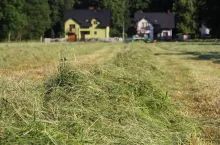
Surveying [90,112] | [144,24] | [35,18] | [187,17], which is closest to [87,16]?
[144,24]

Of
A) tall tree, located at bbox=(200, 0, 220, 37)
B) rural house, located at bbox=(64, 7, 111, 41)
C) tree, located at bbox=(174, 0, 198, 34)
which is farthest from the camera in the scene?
rural house, located at bbox=(64, 7, 111, 41)

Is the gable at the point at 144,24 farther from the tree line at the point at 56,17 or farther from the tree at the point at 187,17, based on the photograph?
the tree at the point at 187,17

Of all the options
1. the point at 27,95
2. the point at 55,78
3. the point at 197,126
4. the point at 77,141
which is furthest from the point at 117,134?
the point at 55,78

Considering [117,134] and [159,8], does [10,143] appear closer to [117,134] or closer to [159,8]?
[117,134]

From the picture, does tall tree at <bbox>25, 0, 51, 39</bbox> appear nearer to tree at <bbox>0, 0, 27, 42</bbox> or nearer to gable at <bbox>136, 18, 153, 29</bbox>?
tree at <bbox>0, 0, 27, 42</bbox>

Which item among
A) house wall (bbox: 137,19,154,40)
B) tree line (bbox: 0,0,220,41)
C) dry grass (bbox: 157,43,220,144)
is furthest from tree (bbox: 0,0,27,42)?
dry grass (bbox: 157,43,220,144)

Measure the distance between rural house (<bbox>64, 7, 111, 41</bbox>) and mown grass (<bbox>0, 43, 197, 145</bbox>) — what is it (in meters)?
82.1

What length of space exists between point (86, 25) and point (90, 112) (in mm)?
85788

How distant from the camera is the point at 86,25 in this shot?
296ft

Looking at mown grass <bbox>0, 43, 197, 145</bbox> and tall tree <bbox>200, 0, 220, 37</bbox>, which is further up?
tall tree <bbox>200, 0, 220, 37</bbox>

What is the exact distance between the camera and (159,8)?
11669 centimetres

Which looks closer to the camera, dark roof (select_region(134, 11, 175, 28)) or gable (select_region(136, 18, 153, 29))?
gable (select_region(136, 18, 153, 29))

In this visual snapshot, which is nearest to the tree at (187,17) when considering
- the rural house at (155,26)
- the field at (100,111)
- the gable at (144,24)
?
the rural house at (155,26)

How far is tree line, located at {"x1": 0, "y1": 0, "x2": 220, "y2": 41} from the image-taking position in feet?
191
